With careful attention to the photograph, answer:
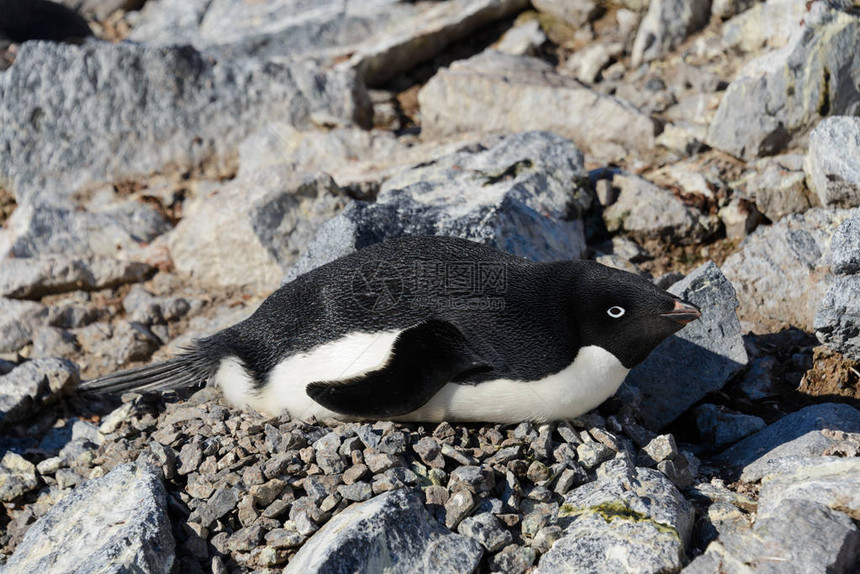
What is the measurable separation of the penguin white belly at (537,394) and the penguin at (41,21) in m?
8.13

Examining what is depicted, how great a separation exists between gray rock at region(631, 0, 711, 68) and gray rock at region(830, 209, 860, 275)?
162 inches

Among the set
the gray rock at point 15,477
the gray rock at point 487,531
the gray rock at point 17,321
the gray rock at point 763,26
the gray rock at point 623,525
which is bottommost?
the gray rock at point 17,321

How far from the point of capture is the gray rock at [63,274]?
611cm

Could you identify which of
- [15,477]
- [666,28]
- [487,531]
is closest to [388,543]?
[487,531]

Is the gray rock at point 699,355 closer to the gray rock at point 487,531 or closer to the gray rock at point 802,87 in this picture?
the gray rock at point 487,531

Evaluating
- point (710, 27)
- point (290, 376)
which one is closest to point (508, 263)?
point (290, 376)

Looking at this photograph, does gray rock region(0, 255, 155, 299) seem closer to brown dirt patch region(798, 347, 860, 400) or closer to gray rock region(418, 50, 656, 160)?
gray rock region(418, 50, 656, 160)

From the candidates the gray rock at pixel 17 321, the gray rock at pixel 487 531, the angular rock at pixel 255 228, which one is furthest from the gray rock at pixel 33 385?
the gray rock at pixel 487 531

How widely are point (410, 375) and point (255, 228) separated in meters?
2.77

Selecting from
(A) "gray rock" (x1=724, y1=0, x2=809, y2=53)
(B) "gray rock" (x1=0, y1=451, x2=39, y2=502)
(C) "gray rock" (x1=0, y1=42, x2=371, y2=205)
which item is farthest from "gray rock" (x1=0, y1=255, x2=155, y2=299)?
(A) "gray rock" (x1=724, y1=0, x2=809, y2=53)

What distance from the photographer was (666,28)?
7.79 meters

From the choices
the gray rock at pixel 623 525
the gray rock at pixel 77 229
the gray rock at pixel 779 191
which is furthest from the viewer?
the gray rock at pixel 77 229

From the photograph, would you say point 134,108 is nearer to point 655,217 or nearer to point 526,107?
point 526,107

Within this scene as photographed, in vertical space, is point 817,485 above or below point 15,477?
above
